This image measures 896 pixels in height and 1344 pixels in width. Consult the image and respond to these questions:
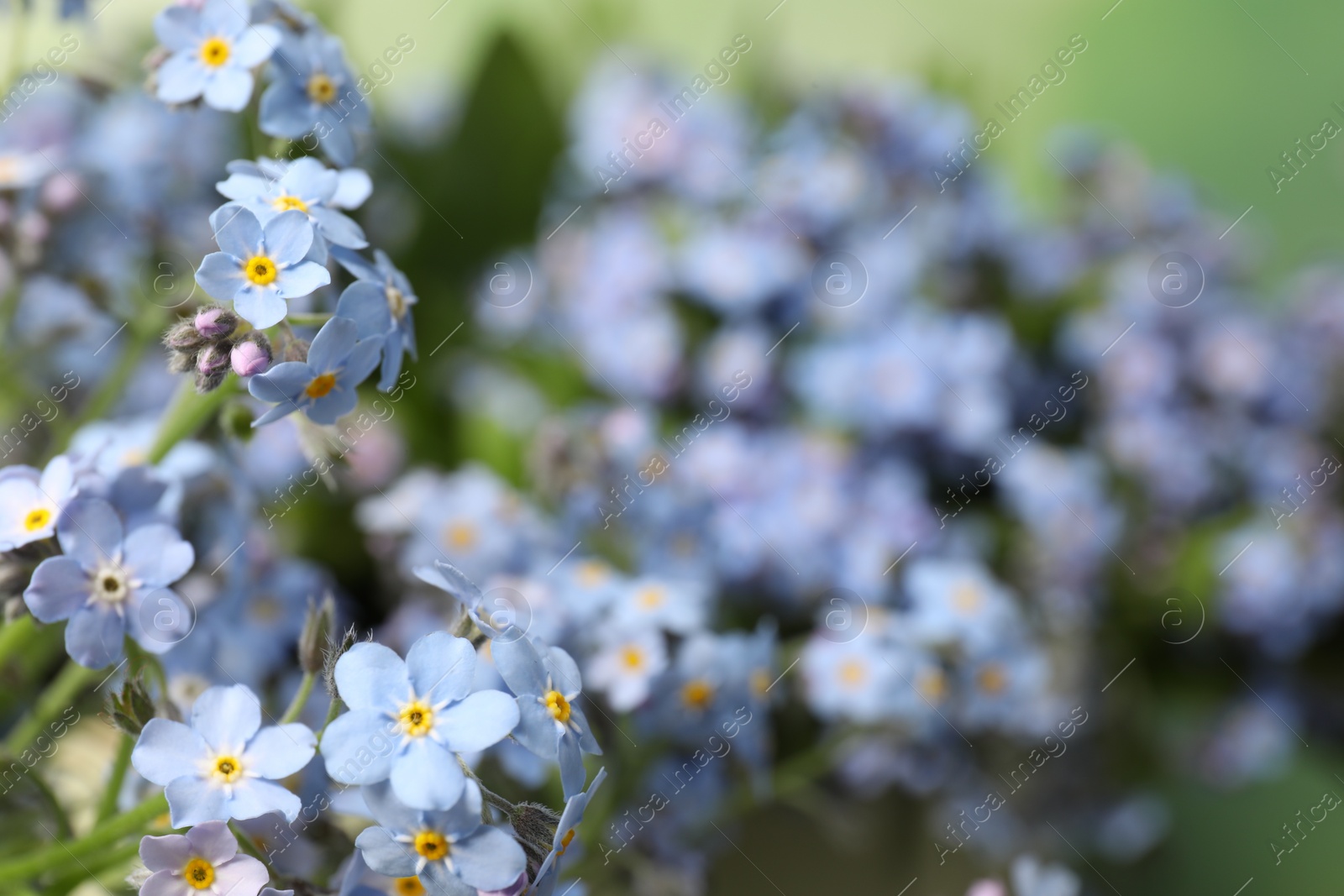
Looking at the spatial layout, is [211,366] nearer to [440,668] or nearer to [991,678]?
[440,668]

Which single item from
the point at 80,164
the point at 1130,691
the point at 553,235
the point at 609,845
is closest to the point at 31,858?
the point at 609,845

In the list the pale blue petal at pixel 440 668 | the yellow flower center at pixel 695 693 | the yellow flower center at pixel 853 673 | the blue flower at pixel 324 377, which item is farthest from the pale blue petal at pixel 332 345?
the yellow flower center at pixel 853 673

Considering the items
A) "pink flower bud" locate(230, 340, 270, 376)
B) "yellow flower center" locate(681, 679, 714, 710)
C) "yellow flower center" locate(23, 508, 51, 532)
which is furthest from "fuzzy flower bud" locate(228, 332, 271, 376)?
"yellow flower center" locate(681, 679, 714, 710)

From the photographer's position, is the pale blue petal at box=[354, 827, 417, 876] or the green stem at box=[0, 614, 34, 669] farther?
the green stem at box=[0, 614, 34, 669]

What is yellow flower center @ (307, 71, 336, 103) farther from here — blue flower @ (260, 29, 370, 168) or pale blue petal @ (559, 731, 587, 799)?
pale blue petal @ (559, 731, 587, 799)

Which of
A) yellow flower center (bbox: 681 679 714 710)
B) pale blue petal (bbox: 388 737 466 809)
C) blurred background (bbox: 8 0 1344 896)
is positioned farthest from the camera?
blurred background (bbox: 8 0 1344 896)

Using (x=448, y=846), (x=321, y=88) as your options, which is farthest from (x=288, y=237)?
(x=448, y=846)
